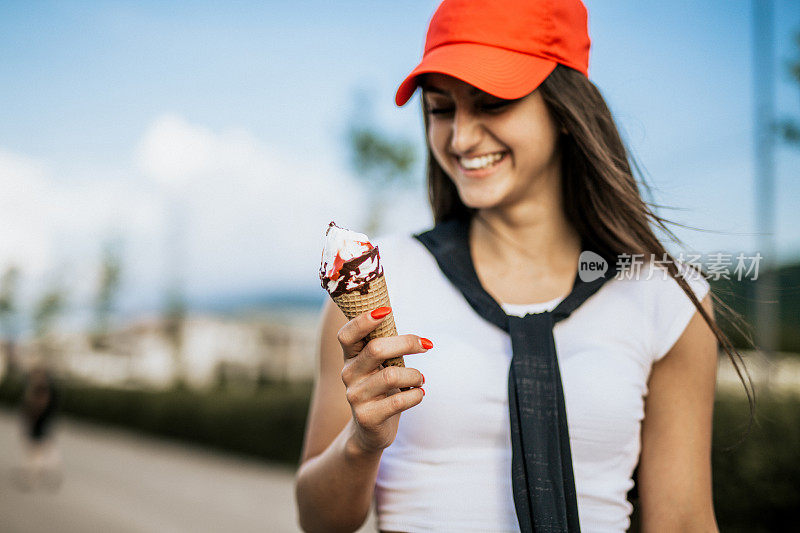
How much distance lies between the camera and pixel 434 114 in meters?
1.82

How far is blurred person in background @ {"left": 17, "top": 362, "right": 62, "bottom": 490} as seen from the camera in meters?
10.7

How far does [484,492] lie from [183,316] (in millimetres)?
23980

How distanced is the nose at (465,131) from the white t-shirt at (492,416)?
0.37m

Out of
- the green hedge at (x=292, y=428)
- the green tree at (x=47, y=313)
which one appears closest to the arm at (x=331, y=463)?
the green hedge at (x=292, y=428)

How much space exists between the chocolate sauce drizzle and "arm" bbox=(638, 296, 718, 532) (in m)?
0.84

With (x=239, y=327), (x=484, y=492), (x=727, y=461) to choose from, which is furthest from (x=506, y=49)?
(x=239, y=327)

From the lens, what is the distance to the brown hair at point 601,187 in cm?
177

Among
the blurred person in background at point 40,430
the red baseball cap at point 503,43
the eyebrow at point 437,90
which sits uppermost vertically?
the red baseball cap at point 503,43

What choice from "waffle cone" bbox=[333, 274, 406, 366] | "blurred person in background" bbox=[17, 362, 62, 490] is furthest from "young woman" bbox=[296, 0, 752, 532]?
"blurred person in background" bbox=[17, 362, 62, 490]

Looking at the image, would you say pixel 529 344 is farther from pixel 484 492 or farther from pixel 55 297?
pixel 55 297

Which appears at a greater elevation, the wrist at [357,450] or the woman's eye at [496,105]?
the woman's eye at [496,105]

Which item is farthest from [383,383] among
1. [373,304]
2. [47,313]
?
[47,313]

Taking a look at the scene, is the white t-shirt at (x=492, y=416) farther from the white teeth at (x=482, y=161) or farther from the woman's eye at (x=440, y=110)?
the woman's eye at (x=440, y=110)

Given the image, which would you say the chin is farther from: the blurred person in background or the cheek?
the blurred person in background
